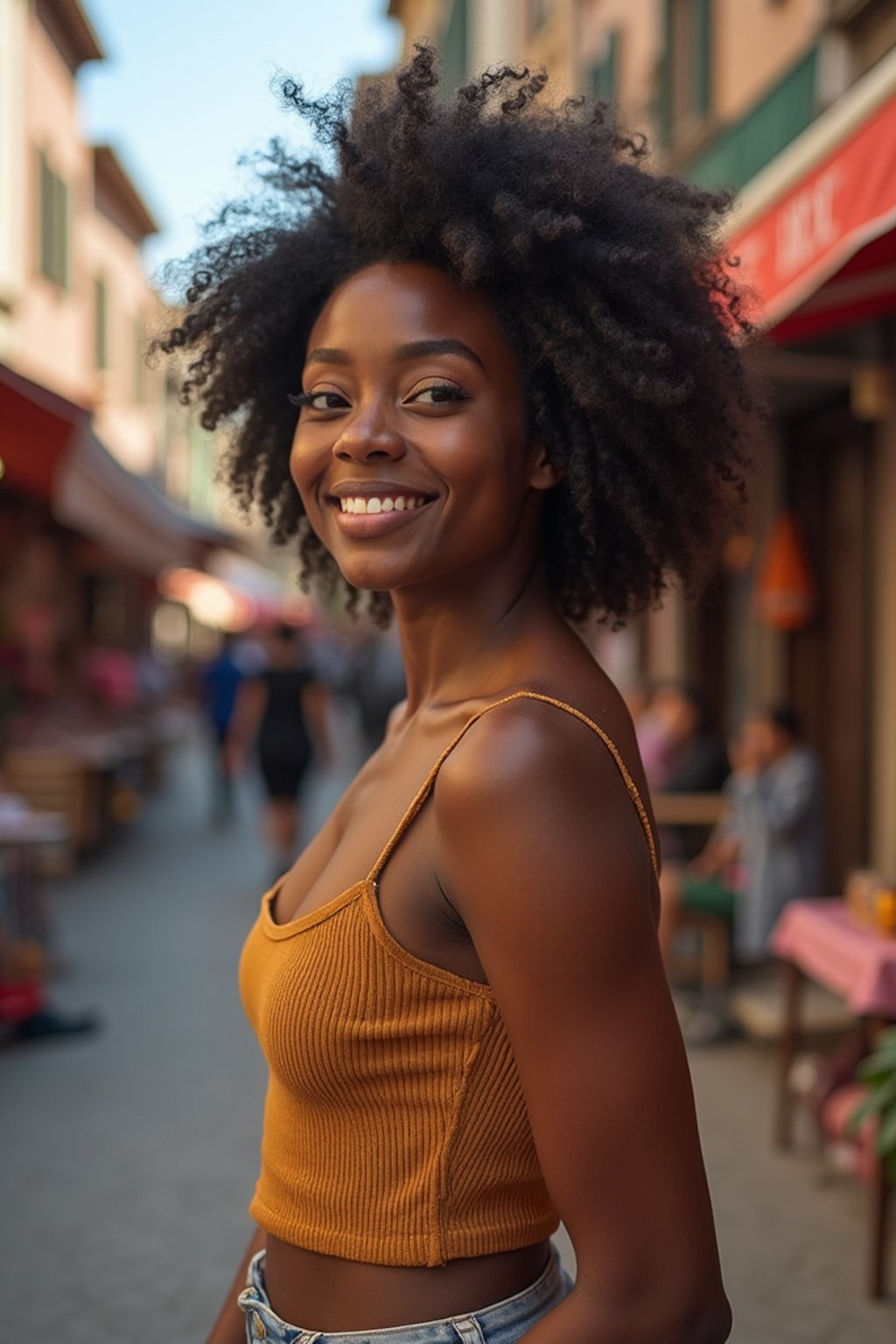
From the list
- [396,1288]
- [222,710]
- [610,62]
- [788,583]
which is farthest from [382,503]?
[610,62]

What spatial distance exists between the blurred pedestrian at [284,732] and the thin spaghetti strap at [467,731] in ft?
28.9

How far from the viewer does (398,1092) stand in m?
1.29

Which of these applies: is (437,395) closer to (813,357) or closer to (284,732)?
(813,357)

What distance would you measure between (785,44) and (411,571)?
26.8ft

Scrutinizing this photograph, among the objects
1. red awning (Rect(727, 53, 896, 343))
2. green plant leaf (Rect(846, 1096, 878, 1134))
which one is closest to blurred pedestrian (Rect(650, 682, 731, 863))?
red awning (Rect(727, 53, 896, 343))

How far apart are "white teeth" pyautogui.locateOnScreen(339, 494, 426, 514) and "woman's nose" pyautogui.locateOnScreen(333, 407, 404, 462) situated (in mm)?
38

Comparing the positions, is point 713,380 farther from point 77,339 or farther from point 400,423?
point 77,339

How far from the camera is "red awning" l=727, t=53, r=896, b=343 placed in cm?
393

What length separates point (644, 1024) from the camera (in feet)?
3.77

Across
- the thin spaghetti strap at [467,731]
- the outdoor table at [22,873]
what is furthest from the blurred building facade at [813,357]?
the outdoor table at [22,873]

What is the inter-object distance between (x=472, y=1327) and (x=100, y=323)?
2103 cm

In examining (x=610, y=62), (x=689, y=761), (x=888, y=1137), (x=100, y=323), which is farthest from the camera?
(x=100, y=323)

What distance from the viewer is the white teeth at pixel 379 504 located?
55.4 inches

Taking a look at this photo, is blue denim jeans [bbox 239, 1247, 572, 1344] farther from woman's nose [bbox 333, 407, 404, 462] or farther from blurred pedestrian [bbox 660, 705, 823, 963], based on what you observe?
blurred pedestrian [bbox 660, 705, 823, 963]
